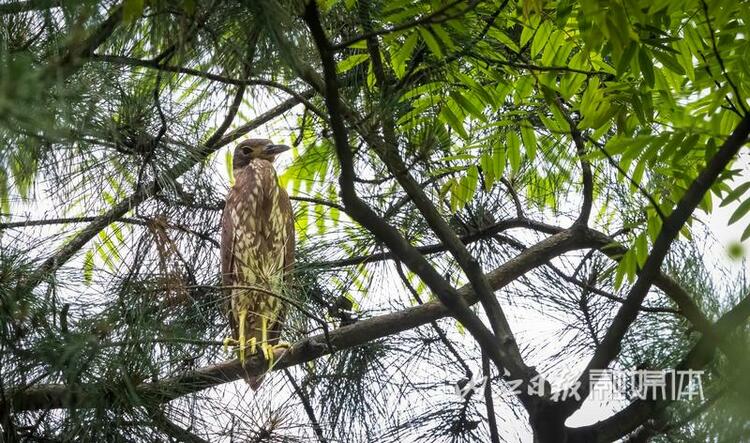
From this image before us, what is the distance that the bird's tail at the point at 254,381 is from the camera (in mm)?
3432

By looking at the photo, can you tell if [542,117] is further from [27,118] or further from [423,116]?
[27,118]

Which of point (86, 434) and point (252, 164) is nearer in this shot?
point (86, 434)

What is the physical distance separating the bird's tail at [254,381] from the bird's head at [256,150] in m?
1.62

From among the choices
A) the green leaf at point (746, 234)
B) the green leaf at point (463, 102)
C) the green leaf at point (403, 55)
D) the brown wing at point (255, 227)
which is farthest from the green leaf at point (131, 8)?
the brown wing at point (255, 227)

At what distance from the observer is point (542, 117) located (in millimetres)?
3502

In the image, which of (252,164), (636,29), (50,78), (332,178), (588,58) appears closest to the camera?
(50,78)

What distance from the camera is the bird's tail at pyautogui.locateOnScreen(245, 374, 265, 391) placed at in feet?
11.3

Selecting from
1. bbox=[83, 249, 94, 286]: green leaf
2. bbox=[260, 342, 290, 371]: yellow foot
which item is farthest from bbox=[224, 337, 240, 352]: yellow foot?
bbox=[83, 249, 94, 286]: green leaf

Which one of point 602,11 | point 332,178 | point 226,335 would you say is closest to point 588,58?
point 602,11

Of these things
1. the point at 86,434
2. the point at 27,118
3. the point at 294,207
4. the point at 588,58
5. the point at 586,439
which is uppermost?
the point at 294,207

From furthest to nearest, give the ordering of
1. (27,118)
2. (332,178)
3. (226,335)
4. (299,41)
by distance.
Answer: (226,335) → (332,178) → (299,41) → (27,118)

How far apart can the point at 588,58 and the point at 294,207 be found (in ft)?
5.92

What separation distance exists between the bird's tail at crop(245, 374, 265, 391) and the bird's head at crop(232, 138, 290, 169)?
5.33 ft

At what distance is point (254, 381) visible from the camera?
352cm
